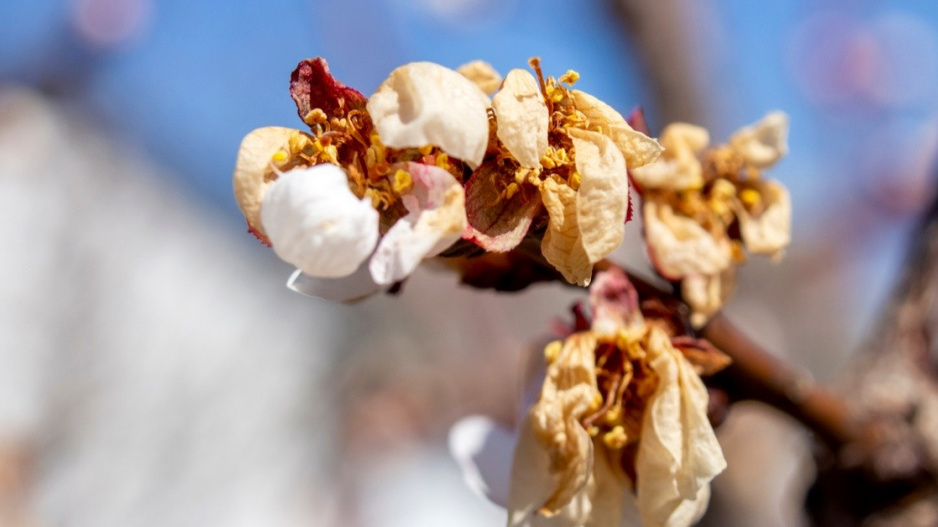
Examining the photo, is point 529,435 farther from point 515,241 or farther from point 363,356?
point 363,356

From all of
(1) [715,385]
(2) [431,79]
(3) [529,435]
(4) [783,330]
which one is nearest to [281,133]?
(2) [431,79]

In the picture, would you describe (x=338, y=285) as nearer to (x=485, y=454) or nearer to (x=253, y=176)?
(x=253, y=176)

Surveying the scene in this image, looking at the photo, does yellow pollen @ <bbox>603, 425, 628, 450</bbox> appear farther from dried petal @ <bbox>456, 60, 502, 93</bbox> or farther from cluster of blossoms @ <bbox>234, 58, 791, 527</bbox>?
dried petal @ <bbox>456, 60, 502, 93</bbox>

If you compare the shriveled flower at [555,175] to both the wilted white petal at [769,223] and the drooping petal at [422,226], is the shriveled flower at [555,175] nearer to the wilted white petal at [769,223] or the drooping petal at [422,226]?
the drooping petal at [422,226]

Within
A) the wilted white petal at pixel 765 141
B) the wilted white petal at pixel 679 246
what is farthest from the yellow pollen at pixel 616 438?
the wilted white petal at pixel 765 141

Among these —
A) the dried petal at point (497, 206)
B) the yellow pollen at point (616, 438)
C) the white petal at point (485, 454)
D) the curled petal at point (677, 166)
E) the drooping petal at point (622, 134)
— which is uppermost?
the drooping petal at point (622, 134)

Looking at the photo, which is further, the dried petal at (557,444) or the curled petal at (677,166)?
the curled petal at (677,166)

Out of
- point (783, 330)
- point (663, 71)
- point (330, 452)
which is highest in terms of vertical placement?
point (663, 71)
